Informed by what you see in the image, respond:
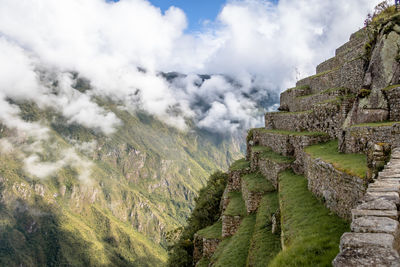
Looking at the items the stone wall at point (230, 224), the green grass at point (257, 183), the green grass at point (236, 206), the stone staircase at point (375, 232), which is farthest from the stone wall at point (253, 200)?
the stone staircase at point (375, 232)

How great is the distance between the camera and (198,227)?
104 ft

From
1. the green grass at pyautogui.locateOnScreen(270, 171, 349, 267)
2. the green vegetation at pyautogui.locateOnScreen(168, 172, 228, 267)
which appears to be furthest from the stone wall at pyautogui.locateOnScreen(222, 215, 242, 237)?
the green grass at pyautogui.locateOnScreen(270, 171, 349, 267)

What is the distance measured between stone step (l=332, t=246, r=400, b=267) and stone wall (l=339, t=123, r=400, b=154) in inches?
331

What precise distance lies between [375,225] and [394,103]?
41.0 ft

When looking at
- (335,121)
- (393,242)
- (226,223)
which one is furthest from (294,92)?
(393,242)

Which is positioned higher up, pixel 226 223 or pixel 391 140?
pixel 391 140

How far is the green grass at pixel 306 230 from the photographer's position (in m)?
6.27

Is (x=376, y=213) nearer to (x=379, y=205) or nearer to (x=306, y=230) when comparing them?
(x=379, y=205)

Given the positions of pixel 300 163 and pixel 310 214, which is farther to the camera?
pixel 300 163

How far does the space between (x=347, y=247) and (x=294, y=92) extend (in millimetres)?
26711

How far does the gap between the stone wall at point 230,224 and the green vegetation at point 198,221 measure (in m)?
3.39

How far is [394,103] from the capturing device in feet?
47.0

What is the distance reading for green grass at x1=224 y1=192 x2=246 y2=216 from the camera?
66.8ft

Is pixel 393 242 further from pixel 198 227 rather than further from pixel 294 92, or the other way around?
pixel 198 227
